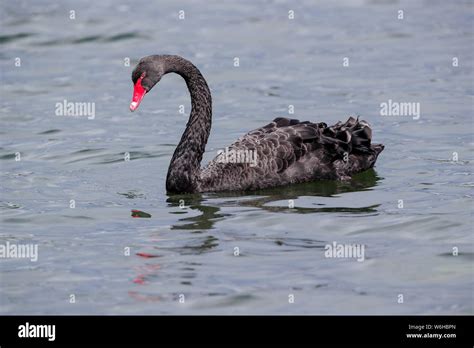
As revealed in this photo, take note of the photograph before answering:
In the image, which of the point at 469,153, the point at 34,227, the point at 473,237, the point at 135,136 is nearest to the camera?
the point at 473,237

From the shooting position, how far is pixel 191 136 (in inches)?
465

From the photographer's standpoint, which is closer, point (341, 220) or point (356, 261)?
point (356, 261)

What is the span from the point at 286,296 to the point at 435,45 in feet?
36.6

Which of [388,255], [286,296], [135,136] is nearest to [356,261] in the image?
[388,255]

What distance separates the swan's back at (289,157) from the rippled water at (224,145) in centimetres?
15

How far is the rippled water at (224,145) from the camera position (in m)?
8.80

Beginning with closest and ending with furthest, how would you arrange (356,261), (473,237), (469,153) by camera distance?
1. (356,261)
2. (473,237)
3. (469,153)

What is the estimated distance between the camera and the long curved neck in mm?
11500

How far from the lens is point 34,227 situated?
10.6 meters

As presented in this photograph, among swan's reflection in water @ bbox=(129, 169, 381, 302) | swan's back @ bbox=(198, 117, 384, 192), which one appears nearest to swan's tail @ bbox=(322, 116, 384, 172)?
swan's back @ bbox=(198, 117, 384, 192)

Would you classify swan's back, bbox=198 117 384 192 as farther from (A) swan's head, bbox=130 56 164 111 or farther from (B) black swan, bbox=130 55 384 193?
(A) swan's head, bbox=130 56 164 111

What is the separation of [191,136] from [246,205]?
117 centimetres
